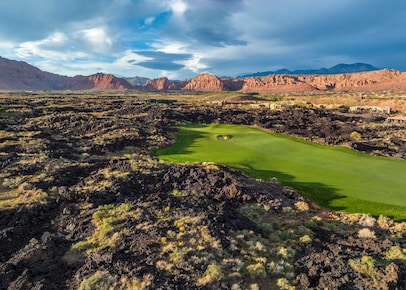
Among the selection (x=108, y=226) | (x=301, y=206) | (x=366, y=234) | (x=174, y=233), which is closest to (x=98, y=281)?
(x=174, y=233)

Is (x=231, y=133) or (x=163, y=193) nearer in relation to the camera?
(x=163, y=193)

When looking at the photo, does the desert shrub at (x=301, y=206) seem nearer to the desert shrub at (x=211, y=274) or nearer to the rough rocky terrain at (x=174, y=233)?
the rough rocky terrain at (x=174, y=233)

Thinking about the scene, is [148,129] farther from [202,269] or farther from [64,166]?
[202,269]

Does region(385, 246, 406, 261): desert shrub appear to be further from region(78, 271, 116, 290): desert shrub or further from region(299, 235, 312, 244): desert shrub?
region(78, 271, 116, 290): desert shrub

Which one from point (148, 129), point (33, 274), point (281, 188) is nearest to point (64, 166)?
point (33, 274)

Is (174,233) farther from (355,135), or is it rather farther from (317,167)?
(355,135)

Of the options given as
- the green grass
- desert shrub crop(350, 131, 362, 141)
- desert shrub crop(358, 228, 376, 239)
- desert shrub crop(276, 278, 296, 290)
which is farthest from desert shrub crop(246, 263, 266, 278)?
desert shrub crop(350, 131, 362, 141)
